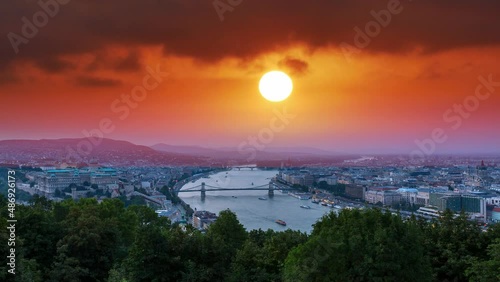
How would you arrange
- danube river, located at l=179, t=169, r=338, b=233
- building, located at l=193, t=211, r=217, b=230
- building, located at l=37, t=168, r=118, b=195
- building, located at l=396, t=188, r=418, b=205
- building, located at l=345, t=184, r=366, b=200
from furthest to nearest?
building, located at l=345, t=184, r=366, b=200 → building, located at l=396, t=188, r=418, b=205 → building, located at l=37, t=168, r=118, b=195 → danube river, located at l=179, t=169, r=338, b=233 → building, located at l=193, t=211, r=217, b=230

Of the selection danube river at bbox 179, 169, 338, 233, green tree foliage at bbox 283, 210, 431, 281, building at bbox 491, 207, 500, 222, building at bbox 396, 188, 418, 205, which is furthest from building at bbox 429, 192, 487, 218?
green tree foliage at bbox 283, 210, 431, 281

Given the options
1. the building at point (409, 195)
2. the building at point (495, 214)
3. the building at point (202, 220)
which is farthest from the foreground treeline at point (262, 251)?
the building at point (409, 195)

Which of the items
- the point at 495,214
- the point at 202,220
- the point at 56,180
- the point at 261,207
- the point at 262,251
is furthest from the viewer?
the point at 56,180

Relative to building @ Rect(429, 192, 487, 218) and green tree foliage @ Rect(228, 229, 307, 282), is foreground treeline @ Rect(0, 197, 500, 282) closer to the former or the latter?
green tree foliage @ Rect(228, 229, 307, 282)

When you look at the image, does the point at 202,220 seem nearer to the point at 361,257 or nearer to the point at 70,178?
the point at 361,257

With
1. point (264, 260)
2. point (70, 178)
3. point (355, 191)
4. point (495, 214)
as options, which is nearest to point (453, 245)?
point (264, 260)

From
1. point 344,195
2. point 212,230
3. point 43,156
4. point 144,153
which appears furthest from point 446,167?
point 212,230

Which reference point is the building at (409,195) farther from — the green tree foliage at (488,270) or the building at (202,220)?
the green tree foliage at (488,270)

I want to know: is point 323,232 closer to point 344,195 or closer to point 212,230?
point 212,230
